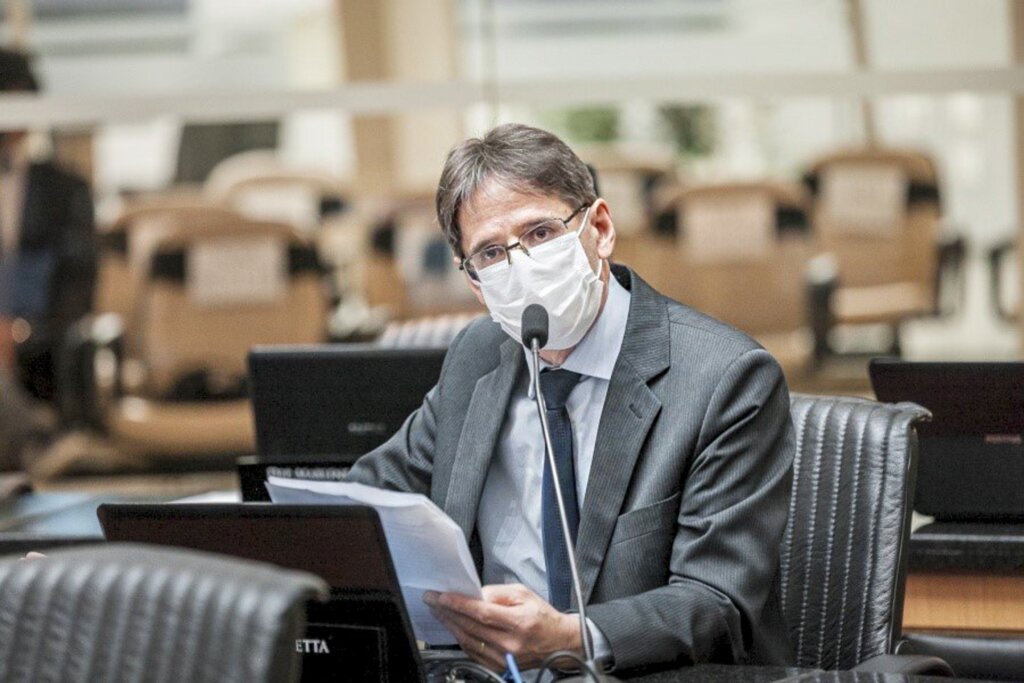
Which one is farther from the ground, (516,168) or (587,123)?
(516,168)

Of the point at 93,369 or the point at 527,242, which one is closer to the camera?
the point at 527,242

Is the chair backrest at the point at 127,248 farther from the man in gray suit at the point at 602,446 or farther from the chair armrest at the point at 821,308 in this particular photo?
the man in gray suit at the point at 602,446

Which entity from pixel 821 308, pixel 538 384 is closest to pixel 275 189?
pixel 821 308

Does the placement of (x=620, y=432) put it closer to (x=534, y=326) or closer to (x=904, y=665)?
(x=534, y=326)

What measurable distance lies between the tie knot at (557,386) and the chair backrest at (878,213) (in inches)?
153

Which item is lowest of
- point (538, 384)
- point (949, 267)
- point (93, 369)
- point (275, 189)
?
point (93, 369)

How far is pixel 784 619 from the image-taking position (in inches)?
76.6

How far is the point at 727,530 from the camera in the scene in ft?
5.73

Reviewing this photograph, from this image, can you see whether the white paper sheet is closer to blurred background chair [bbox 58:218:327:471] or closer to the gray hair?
the gray hair

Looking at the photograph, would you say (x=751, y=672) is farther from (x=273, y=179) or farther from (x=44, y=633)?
(x=273, y=179)

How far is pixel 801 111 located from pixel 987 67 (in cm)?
71

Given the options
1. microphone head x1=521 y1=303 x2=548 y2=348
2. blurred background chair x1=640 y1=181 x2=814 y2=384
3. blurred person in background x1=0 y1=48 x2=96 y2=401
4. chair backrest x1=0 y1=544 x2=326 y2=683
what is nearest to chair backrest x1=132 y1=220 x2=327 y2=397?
blurred person in background x1=0 y1=48 x2=96 y2=401

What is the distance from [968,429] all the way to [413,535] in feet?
4.11

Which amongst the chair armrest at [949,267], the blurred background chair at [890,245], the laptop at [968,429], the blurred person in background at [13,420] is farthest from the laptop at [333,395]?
the chair armrest at [949,267]
